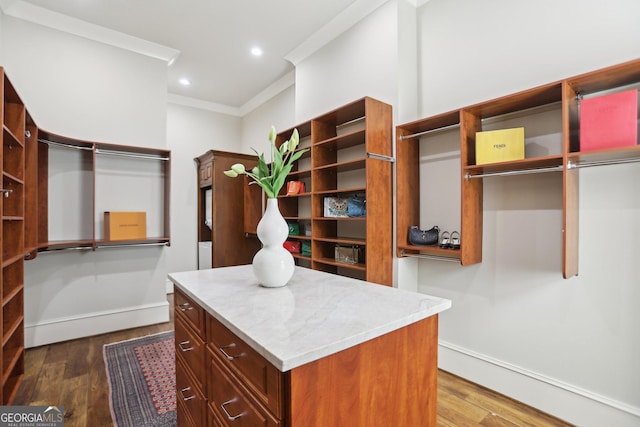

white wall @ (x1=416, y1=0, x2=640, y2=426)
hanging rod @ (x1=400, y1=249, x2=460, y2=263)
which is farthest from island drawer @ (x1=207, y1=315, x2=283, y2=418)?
white wall @ (x1=416, y1=0, x2=640, y2=426)

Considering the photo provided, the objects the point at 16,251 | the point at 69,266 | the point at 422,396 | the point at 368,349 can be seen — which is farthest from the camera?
the point at 69,266

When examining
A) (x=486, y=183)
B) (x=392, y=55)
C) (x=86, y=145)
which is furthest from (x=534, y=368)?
(x=86, y=145)

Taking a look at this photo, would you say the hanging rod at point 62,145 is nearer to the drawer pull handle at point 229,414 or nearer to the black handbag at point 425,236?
the drawer pull handle at point 229,414

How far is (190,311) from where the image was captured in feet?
4.99

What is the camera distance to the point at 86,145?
328 cm

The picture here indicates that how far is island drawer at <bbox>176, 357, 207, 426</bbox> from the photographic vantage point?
1.40m

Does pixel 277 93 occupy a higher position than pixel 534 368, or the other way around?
pixel 277 93

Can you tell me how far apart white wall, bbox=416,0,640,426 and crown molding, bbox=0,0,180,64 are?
120 inches

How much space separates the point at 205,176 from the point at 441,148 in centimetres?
365

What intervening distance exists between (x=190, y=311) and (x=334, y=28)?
10.0 ft

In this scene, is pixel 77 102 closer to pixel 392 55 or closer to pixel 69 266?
pixel 69 266

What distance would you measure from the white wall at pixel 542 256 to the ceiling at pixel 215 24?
3.50ft

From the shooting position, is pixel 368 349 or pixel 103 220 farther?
pixel 103 220

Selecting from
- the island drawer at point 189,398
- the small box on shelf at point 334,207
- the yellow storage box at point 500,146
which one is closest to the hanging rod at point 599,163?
the yellow storage box at point 500,146
